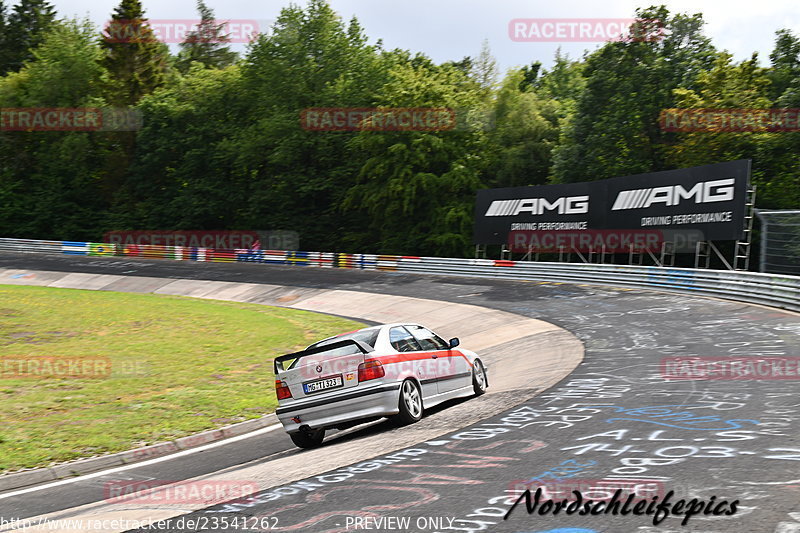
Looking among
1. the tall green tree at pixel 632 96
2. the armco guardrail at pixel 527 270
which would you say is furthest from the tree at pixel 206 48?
the tall green tree at pixel 632 96

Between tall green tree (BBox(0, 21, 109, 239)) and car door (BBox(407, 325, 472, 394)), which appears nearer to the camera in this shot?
car door (BBox(407, 325, 472, 394))

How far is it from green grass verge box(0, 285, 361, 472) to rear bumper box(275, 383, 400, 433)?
7.58 ft

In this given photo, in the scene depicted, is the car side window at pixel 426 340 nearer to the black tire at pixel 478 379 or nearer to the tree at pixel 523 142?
the black tire at pixel 478 379

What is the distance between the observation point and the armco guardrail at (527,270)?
22266 mm

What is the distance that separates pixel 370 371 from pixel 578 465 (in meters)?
3.58

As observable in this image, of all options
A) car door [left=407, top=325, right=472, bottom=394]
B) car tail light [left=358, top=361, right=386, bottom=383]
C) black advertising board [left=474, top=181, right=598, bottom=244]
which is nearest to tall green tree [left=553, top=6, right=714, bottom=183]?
black advertising board [left=474, top=181, right=598, bottom=244]

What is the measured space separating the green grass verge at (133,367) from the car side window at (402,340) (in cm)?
316

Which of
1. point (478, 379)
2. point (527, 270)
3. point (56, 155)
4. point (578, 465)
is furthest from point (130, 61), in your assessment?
point (578, 465)

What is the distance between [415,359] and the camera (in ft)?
35.6

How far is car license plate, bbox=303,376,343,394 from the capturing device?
10.1m

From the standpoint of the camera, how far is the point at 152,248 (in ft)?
167

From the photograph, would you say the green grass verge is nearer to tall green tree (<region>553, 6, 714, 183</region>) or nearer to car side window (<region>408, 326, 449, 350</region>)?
car side window (<region>408, 326, 449, 350</region>)

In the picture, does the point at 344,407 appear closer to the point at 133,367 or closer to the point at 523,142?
the point at 133,367

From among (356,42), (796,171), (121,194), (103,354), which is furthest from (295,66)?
(103,354)
